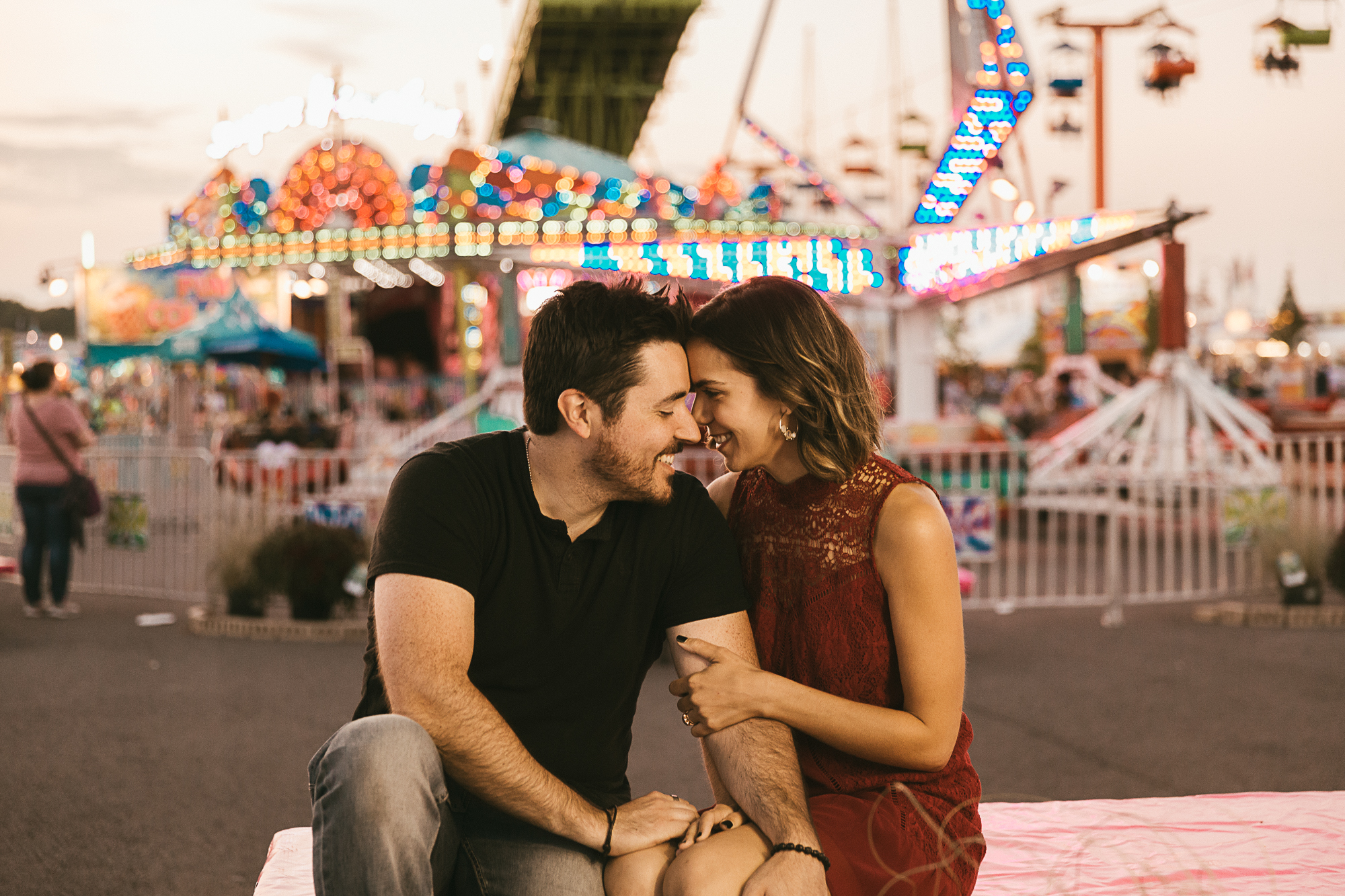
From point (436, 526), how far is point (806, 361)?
743 millimetres

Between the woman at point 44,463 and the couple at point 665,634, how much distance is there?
6570 mm

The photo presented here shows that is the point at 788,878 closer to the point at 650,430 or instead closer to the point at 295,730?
the point at 650,430

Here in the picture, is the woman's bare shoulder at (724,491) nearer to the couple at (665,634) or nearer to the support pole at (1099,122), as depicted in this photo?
the couple at (665,634)

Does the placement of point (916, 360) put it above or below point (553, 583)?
above

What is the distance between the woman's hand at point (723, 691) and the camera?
80.7 inches

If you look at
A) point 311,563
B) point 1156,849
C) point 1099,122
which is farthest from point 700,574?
point 1099,122

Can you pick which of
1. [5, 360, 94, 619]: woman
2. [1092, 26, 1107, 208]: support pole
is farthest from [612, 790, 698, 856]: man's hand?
[1092, 26, 1107, 208]: support pole

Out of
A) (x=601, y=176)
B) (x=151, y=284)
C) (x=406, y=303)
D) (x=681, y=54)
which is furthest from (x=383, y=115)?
(x=406, y=303)

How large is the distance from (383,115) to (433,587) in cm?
1055

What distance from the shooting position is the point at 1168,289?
10.9 meters

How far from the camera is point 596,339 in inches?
83.2

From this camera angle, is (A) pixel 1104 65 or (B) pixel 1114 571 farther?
(A) pixel 1104 65

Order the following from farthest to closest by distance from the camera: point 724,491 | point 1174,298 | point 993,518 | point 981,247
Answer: point 981,247, point 1174,298, point 993,518, point 724,491

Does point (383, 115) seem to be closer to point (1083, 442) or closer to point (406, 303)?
point (1083, 442)
